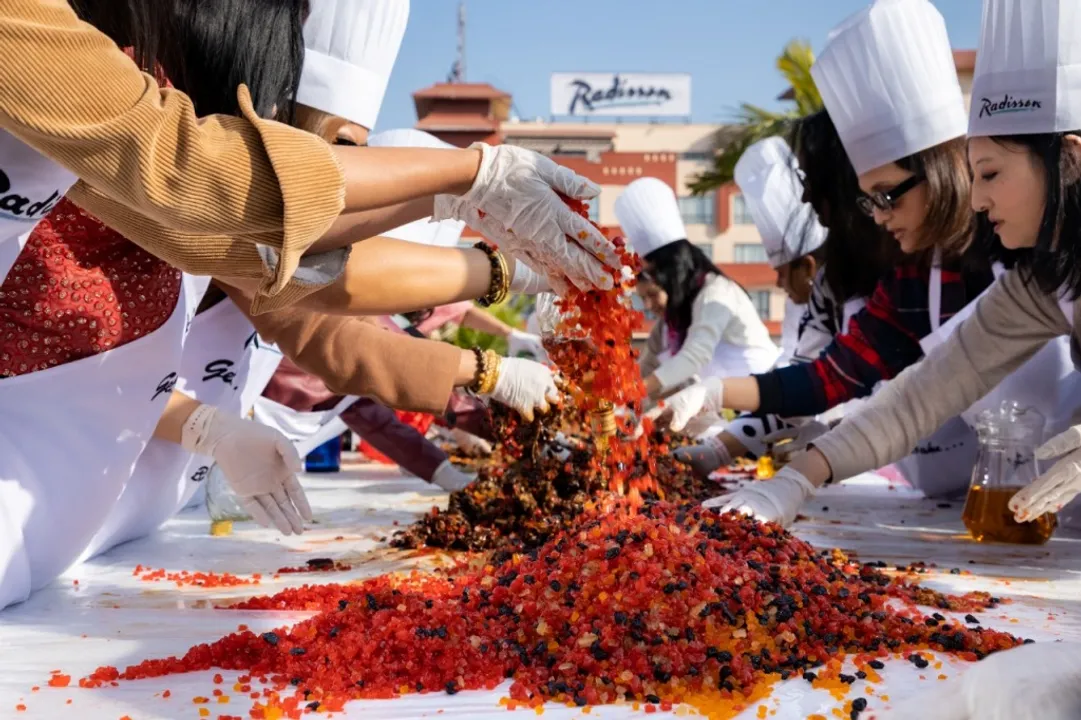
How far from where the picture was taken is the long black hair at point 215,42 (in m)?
1.65

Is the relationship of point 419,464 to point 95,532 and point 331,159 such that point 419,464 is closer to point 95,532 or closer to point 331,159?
point 95,532

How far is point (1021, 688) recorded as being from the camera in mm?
1112

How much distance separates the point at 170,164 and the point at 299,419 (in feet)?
9.75

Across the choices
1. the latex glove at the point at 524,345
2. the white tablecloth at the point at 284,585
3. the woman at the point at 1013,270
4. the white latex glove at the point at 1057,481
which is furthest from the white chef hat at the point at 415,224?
the white latex glove at the point at 1057,481

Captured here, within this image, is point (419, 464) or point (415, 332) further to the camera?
point (415, 332)

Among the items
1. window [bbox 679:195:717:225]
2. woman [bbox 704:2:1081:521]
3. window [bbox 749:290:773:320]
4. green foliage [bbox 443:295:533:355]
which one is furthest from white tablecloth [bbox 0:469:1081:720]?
window [bbox 679:195:717:225]

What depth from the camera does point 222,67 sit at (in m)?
1.74

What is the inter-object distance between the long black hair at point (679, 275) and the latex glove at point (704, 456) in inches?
82.5

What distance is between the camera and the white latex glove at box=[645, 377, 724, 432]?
3.79 m

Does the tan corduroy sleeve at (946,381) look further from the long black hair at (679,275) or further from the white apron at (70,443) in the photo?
the long black hair at (679,275)

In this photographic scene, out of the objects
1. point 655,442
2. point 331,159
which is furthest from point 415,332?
point 331,159

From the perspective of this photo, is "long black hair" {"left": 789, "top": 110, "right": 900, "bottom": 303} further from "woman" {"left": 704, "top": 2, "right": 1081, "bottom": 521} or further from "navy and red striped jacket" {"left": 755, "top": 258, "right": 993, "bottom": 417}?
"woman" {"left": 704, "top": 2, "right": 1081, "bottom": 521}

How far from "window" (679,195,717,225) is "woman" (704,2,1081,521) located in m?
26.6

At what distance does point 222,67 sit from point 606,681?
1.26 metres
